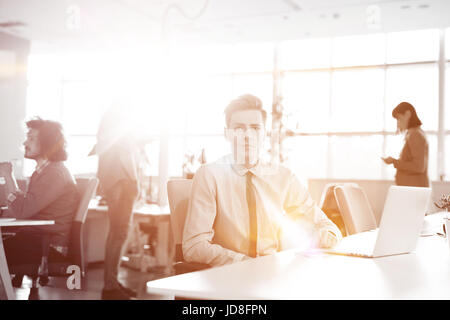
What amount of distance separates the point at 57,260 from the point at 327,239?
1.86m

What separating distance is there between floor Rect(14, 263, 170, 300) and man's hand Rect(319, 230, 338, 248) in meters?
1.90

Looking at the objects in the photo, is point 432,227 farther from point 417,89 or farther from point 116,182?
point 417,89

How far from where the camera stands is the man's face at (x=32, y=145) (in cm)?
321

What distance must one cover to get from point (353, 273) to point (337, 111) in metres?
8.76

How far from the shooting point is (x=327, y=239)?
1.73 m

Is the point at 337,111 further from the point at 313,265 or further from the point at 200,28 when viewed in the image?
the point at 313,265

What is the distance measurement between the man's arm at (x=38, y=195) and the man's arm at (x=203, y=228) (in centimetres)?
151

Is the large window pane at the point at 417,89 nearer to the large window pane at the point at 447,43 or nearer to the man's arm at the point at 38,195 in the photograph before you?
the large window pane at the point at 447,43

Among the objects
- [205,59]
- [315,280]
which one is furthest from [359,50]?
[315,280]

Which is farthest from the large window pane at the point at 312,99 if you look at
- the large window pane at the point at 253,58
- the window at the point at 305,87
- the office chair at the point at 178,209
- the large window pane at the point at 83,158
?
the office chair at the point at 178,209

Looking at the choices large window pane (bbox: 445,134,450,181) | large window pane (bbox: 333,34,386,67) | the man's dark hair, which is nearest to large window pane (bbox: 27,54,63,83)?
large window pane (bbox: 333,34,386,67)

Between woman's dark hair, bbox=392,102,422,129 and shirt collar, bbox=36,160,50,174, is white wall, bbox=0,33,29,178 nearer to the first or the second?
shirt collar, bbox=36,160,50,174

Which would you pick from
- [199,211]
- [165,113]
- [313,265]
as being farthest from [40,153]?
[165,113]

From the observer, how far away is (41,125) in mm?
3258
